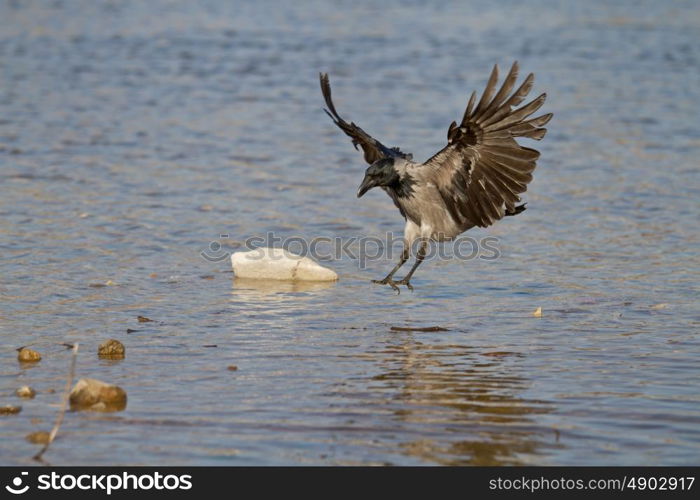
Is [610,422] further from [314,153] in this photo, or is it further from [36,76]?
[36,76]

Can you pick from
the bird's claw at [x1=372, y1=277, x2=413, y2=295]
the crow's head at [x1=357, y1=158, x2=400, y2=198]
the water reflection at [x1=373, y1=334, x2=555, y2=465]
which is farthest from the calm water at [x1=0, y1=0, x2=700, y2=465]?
the crow's head at [x1=357, y1=158, x2=400, y2=198]

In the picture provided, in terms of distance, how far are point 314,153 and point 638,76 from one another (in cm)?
751

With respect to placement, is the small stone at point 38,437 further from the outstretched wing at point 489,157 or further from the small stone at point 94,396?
the outstretched wing at point 489,157

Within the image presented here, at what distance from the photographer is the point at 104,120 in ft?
51.5

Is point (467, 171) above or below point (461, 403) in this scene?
above

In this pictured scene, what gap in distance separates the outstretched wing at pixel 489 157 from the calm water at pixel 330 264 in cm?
81

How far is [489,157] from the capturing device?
8039 millimetres

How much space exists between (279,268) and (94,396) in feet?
11.0

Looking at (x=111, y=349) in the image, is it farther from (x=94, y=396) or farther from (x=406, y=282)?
(x=406, y=282)

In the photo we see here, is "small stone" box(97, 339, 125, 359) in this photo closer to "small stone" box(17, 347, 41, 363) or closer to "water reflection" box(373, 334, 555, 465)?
"small stone" box(17, 347, 41, 363)

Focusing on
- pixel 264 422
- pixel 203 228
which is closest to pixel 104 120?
pixel 203 228

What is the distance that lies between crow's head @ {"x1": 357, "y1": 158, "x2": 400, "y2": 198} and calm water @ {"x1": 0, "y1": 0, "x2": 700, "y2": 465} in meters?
0.94

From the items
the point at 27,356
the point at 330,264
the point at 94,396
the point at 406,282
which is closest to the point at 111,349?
the point at 27,356

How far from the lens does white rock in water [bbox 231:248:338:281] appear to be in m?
9.20
